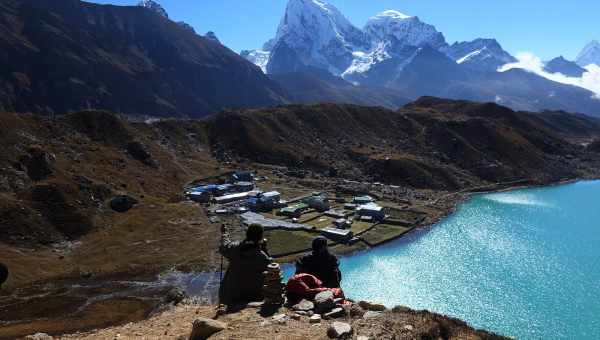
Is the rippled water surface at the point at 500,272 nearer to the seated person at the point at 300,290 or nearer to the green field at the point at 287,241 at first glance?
the green field at the point at 287,241

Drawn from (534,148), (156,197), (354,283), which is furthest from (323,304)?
(534,148)

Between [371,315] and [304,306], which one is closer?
[371,315]

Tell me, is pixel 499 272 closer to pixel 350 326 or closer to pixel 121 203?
pixel 121 203

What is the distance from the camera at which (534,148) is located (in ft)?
559

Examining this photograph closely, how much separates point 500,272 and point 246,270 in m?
59.8

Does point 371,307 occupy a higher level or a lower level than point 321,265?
lower

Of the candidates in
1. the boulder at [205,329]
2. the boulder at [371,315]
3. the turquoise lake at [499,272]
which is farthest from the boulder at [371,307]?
the turquoise lake at [499,272]

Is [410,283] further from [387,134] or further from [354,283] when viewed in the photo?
[387,134]

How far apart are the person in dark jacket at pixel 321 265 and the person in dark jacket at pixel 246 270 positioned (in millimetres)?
1754

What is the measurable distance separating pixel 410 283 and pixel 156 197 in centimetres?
5266

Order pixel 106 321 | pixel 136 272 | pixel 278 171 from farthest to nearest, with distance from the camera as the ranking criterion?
pixel 278 171, pixel 136 272, pixel 106 321

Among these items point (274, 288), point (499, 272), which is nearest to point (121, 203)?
point (499, 272)

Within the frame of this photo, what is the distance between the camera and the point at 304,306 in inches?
720

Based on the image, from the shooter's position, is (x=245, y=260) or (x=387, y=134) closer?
(x=245, y=260)
